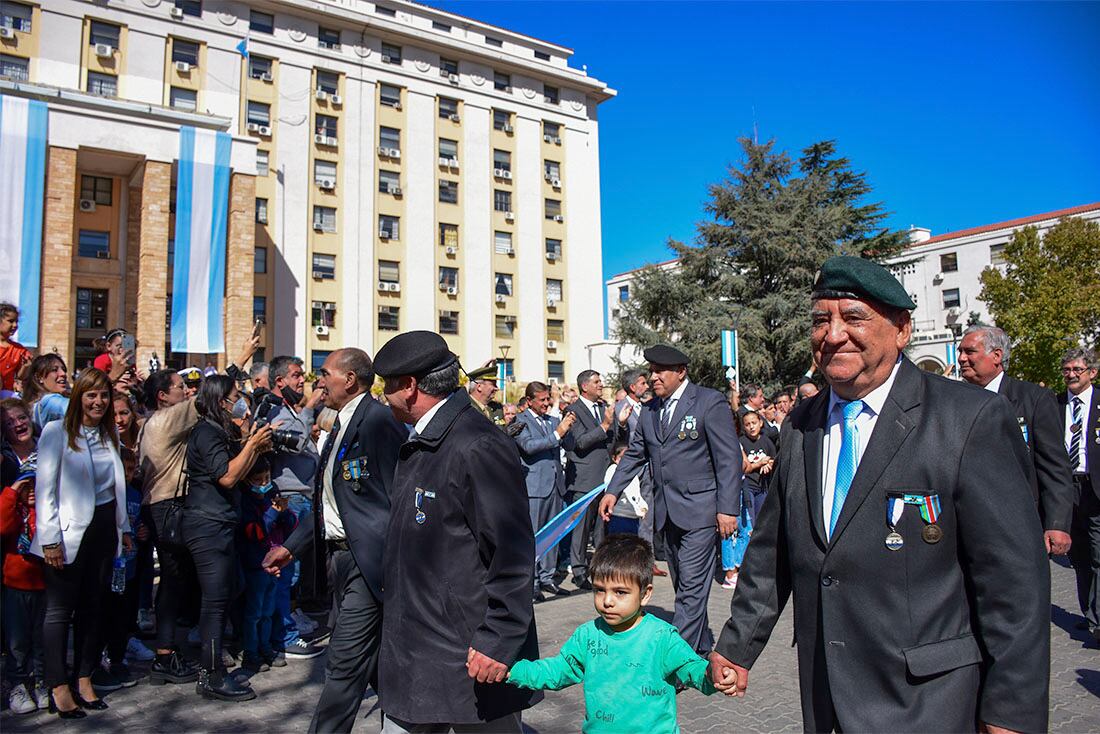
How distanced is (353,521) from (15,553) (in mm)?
2943

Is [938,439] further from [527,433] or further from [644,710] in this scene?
[527,433]

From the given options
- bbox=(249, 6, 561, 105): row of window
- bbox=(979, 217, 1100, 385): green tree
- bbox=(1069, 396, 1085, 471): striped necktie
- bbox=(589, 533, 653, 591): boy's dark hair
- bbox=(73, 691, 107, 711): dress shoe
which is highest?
bbox=(249, 6, 561, 105): row of window

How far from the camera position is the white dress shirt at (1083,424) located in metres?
7.15

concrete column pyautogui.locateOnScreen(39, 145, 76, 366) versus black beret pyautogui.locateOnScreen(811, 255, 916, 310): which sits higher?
concrete column pyautogui.locateOnScreen(39, 145, 76, 366)

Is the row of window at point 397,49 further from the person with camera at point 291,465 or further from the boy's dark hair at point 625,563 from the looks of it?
the boy's dark hair at point 625,563

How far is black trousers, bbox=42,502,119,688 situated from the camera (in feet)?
17.1

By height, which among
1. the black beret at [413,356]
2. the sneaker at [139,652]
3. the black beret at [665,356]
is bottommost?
the sneaker at [139,652]

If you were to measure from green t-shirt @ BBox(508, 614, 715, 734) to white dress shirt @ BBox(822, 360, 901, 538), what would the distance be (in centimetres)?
99

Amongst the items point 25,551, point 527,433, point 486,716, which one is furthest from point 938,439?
point 527,433

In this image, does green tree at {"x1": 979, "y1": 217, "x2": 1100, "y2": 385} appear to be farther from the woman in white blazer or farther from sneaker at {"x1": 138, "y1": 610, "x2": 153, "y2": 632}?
the woman in white blazer

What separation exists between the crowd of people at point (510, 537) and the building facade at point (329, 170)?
32.1m

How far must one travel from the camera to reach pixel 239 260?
3906 cm

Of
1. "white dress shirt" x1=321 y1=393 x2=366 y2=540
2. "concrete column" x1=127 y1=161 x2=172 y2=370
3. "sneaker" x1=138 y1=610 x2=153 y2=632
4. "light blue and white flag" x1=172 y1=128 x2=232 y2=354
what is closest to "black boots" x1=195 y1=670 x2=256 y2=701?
"white dress shirt" x1=321 y1=393 x2=366 y2=540

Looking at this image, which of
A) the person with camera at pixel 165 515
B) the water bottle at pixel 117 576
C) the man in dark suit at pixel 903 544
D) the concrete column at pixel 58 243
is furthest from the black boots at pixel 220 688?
the concrete column at pixel 58 243
